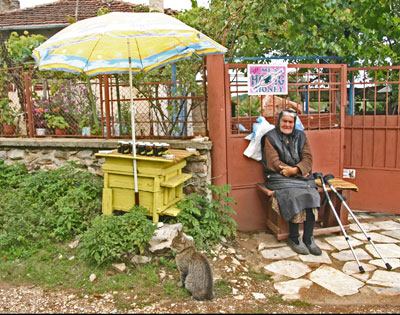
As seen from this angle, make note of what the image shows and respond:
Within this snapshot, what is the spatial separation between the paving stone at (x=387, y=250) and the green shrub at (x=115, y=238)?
2776 millimetres

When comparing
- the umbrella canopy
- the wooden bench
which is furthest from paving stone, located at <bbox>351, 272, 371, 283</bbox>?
the umbrella canopy

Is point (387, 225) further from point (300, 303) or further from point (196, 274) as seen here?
point (196, 274)

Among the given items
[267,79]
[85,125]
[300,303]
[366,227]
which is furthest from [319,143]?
[85,125]

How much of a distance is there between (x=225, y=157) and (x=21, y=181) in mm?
3239

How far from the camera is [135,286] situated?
340cm

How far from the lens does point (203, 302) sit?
314cm

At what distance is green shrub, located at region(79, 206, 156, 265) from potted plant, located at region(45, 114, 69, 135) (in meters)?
2.69

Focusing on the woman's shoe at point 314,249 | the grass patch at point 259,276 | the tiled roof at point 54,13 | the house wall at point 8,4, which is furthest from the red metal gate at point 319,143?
the house wall at point 8,4

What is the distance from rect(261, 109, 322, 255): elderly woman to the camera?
4352 millimetres

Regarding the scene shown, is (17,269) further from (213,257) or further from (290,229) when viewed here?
(290,229)

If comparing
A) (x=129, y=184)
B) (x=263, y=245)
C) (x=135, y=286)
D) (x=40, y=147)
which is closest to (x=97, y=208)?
(x=129, y=184)

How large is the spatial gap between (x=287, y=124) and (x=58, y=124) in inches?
152

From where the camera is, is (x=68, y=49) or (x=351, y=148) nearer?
(x=68, y=49)

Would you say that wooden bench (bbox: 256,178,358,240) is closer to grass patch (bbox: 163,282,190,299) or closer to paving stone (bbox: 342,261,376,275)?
paving stone (bbox: 342,261,376,275)
